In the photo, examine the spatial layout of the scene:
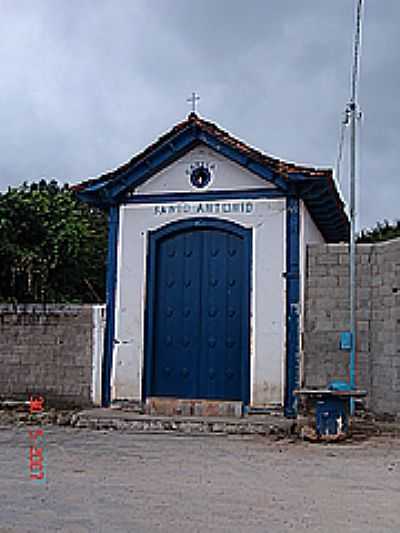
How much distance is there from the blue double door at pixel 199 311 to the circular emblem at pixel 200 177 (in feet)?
2.22

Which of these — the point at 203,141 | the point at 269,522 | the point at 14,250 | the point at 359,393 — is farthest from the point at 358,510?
the point at 14,250

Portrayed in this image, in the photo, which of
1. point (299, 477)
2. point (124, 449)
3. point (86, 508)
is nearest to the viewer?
point (86, 508)

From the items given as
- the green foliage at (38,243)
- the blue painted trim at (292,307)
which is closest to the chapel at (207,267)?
the blue painted trim at (292,307)

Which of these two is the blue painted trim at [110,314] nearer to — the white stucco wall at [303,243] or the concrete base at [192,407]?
the concrete base at [192,407]

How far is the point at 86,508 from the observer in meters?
5.80

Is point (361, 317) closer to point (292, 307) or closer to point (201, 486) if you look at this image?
point (292, 307)

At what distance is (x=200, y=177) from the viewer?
12.3 meters

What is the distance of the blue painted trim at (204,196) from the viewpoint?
11820mm

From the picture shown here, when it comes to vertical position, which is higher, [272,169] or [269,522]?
[272,169]

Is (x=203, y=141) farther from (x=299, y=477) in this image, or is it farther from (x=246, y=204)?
(x=299, y=477)

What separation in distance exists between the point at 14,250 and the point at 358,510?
10.6 m
